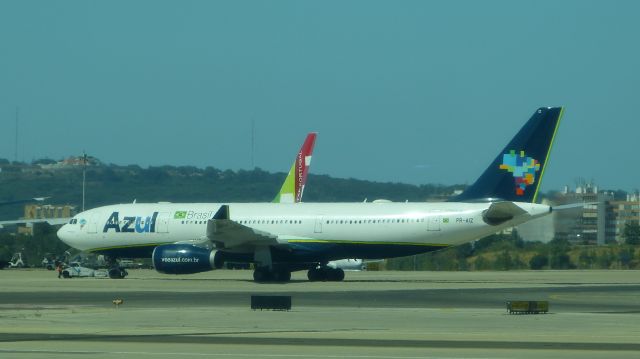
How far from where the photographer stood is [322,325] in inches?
992

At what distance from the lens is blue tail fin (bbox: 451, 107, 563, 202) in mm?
47844

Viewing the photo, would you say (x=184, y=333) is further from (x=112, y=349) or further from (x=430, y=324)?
(x=430, y=324)

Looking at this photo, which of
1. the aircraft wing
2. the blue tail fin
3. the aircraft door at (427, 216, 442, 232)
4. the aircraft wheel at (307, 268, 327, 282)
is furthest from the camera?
the aircraft wheel at (307, 268, 327, 282)

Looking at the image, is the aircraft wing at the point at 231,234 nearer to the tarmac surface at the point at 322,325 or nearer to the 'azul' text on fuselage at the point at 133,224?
the 'azul' text on fuselage at the point at 133,224

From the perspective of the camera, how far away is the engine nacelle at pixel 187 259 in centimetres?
4994

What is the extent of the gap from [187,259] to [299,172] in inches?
766

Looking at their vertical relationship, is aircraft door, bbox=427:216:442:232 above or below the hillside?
below

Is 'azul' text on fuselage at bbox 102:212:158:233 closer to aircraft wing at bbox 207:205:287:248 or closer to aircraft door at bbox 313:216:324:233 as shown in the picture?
aircraft wing at bbox 207:205:287:248

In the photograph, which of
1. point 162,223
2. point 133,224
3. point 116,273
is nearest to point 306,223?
point 162,223

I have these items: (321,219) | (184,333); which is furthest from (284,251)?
(184,333)

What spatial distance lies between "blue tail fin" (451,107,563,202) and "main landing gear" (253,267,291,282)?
9477 mm

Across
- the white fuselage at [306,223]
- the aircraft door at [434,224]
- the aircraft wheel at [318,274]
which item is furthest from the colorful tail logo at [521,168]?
the aircraft wheel at [318,274]

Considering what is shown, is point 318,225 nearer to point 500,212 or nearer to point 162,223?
point 162,223

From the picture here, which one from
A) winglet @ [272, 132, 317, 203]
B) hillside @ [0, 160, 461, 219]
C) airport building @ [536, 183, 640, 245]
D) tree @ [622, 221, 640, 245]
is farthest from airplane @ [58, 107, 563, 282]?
A: hillside @ [0, 160, 461, 219]
